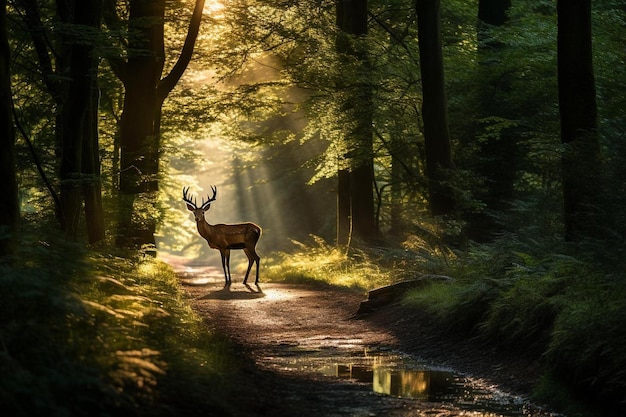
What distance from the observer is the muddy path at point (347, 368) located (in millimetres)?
7910

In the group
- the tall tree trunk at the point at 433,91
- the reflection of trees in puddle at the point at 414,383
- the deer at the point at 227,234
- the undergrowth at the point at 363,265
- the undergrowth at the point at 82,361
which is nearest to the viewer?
the undergrowth at the point at 82,361

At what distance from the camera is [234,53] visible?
87.2 feet

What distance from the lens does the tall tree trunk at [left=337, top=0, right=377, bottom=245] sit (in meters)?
22.6

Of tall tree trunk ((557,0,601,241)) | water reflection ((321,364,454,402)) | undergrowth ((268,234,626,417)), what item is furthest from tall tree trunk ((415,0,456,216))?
water reflection ((321,364,454,402))

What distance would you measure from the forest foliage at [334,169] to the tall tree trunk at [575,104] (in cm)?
7

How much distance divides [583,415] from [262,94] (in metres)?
Answer: 21.2

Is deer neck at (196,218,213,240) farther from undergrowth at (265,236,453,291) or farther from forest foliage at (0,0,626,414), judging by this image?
undergrowth at (265,236,453,291)

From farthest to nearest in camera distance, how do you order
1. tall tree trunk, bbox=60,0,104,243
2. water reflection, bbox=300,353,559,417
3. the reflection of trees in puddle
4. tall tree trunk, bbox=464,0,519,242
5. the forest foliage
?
tall tree trunk, bbox=464,0,519,242 → tall tree trunk, bbox=60,0,104,243 → the reflection of trees in puddle → water reflection, bbox=300,353,559,417 → the forest foliage

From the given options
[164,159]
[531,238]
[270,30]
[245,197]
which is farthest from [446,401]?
[245,197]

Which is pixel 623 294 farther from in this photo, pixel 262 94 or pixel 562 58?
pixel 262 94

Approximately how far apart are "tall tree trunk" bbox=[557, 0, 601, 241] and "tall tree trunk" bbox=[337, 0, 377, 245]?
9447mm

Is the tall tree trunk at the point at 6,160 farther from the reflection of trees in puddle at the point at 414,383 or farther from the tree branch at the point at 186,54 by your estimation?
the tree branch at the point at 186,54

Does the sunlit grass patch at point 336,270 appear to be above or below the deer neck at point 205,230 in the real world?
below

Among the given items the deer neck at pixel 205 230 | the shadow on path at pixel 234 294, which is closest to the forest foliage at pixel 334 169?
the deer neck at pixel 205 230
